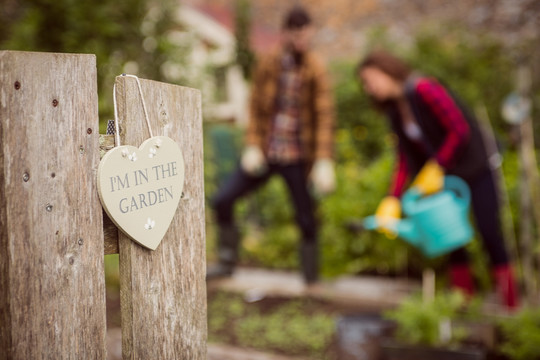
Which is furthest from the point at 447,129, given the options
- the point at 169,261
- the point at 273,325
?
the point at 169,261

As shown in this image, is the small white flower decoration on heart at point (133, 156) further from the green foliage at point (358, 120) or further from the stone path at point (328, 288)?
the green foliage at point (358, 120)

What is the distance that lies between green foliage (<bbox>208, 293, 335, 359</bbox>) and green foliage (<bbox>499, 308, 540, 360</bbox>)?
95 cm

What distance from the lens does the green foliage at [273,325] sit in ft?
10.7

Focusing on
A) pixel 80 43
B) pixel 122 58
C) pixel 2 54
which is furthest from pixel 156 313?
pixel 122 58

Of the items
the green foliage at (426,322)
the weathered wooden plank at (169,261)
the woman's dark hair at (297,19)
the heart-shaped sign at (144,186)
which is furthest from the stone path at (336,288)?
the heart-shaped sign at (144,186)

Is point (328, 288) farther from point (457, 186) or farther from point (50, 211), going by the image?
point (50, 211)

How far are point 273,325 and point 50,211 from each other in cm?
271

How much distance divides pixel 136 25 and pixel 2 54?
344 centimetres

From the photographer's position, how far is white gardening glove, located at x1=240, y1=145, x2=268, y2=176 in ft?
13.1

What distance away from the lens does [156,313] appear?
1199mm

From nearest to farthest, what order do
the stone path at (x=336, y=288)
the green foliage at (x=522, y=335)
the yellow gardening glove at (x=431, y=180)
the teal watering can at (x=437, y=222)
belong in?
the green foliage at (x=522, y=335) < the teal watering can at (x=437, y=222) < the yellow gardening glove at (x=431, y=180) < the stone path at (x=336, y=288)

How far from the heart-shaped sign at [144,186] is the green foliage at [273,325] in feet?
7.08

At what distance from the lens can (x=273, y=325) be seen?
11.8ft

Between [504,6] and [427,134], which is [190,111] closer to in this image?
[427,134]
